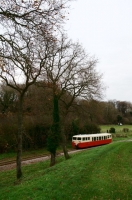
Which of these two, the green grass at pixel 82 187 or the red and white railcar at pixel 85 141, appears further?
the red and white railcar at pixel 85 141

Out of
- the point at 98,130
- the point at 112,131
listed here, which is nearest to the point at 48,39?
the point at 98,130

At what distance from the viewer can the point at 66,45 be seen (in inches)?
697

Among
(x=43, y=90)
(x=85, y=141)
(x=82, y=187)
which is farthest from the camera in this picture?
(x=85, y=141)

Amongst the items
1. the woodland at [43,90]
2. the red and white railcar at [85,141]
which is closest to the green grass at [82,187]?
the woodland at [43,90]

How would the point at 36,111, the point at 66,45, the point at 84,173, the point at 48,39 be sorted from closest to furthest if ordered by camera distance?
the point at 48,39
the point at 84,173
the point at 66,45
the point at 36,111

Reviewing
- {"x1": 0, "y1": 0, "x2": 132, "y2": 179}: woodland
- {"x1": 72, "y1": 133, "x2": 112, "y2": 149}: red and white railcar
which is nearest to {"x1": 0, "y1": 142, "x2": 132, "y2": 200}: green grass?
{"x1": 0, "y1": 0, "x2": 132, "y2": 179}: woodland

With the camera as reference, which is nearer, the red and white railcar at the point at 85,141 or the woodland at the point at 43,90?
the woodland at the point at 43,90

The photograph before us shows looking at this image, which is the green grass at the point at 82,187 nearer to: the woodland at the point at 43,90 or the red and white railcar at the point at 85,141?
the woodland at the point at 43,90

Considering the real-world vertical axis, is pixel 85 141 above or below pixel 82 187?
above

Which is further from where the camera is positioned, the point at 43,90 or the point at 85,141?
the point at 85,141

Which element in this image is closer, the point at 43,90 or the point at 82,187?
the point at 82,187

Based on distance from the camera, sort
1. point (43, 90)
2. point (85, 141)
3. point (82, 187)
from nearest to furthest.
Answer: point (82, 187), point (43, 90), point (85, 141)

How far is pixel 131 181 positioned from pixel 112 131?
44.0 meters

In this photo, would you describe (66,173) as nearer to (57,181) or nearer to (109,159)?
(57,181)
